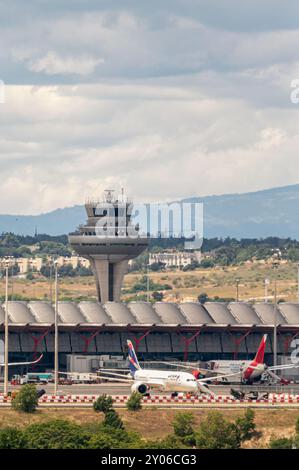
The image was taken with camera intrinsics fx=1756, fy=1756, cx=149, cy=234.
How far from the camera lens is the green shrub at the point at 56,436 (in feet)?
443

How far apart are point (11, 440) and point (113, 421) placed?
24.9 m

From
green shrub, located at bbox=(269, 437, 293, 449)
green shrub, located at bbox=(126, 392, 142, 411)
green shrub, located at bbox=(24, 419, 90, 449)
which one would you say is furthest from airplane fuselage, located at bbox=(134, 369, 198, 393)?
green shrub, located at bbox=(24, 419, 90, 449)

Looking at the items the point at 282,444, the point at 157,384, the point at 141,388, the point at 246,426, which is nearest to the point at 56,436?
the point at 282,444

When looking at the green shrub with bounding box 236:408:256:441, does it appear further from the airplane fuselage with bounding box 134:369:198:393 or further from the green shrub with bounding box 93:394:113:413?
the airplane fuselage with bounding box 134:369:198:393

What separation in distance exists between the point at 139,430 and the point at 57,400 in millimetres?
15482

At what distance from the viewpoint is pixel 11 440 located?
432 feet

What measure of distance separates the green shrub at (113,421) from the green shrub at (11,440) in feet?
66.0

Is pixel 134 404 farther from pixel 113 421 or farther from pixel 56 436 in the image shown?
pixel 56 436

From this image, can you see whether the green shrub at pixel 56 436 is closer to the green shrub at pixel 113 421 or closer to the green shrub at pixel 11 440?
the green shrub at pixel 11 440

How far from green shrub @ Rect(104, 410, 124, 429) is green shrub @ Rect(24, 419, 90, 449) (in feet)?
36.9

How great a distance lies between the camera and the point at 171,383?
18912 cm

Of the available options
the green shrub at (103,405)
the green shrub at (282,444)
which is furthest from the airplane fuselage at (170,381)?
the green shrub at (282,444)
